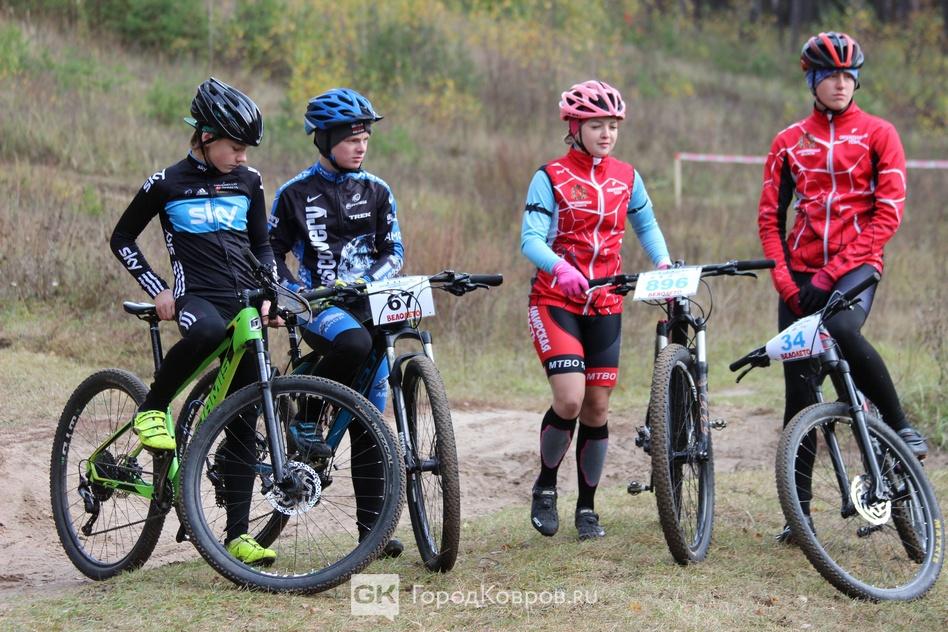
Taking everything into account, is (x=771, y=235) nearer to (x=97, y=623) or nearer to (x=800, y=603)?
(x=800, y=603)

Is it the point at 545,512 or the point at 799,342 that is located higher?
the point at 799,342

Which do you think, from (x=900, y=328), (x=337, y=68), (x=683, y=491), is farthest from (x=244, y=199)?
(x=337, y=68)

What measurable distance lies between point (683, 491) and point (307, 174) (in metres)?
2.14

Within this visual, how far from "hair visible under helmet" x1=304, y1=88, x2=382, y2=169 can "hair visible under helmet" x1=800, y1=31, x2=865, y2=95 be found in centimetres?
193

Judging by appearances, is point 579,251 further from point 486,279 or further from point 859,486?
point 859,486

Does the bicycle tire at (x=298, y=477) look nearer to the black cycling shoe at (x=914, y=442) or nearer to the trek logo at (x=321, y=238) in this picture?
the trek logo at (x=321, y=238)

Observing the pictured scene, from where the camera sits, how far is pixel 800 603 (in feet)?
15.3

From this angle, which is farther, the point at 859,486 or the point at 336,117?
the point at 336,117

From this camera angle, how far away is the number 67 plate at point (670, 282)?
5043 millimetres

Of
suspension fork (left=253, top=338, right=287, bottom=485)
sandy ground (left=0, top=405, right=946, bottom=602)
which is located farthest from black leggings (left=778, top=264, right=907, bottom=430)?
suspension fork (left=253, top=338, right=287, bottom=485)

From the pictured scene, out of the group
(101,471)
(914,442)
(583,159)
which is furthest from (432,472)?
(914,442)

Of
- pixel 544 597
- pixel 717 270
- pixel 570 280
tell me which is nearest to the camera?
pixel 544 597

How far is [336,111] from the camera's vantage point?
5.06 m

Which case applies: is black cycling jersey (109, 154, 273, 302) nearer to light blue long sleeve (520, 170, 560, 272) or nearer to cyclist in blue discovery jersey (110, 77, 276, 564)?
cyclist in blue discovery jersey (110, 77, 276, 564)
